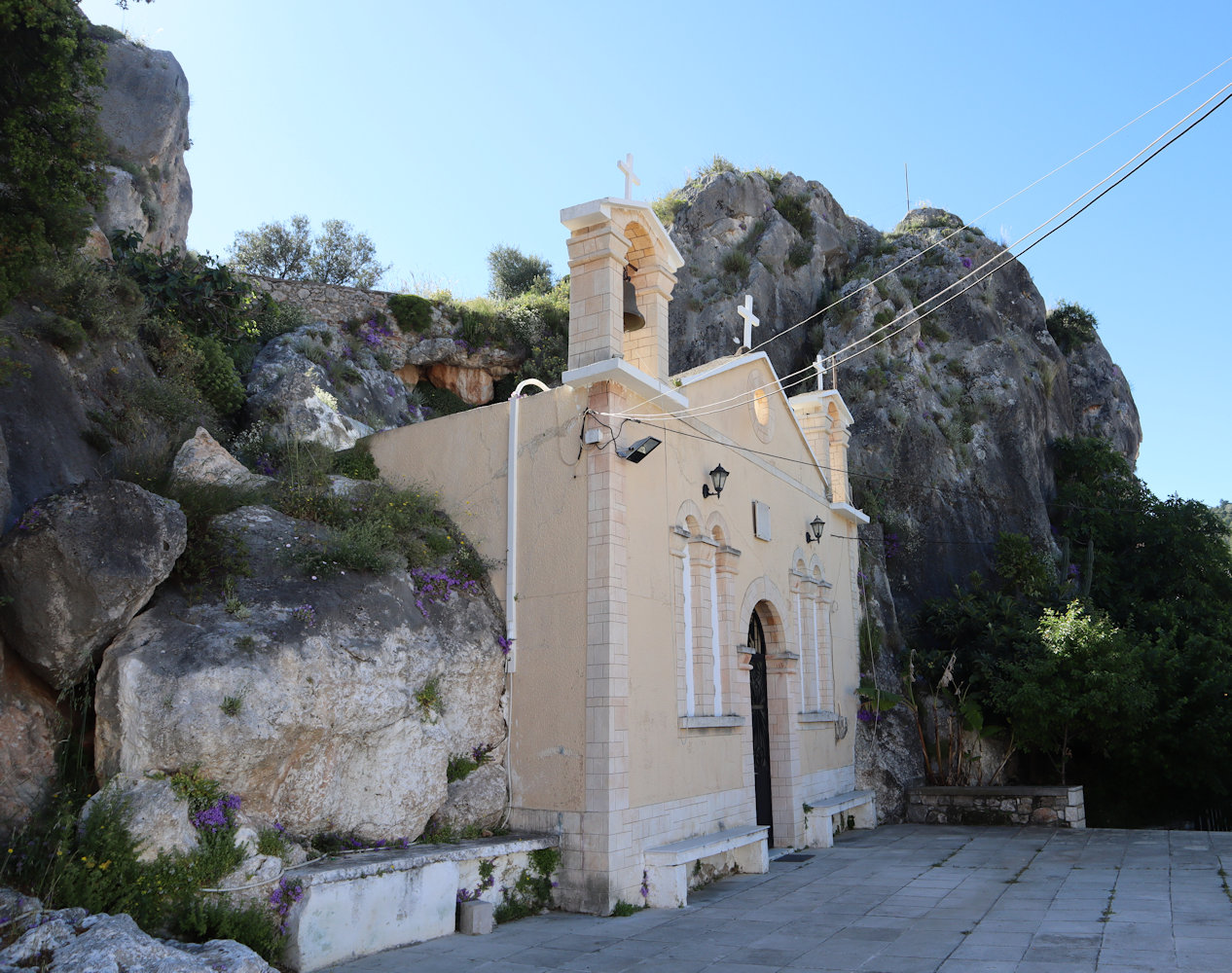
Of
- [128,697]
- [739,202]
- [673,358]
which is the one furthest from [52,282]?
[739,202]

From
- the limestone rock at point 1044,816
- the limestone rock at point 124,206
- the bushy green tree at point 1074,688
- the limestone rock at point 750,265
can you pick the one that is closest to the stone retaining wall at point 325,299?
the limestone rock at point 124,206

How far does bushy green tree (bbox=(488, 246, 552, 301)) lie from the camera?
1176 inches

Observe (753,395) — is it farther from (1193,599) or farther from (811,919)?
(1193,599)

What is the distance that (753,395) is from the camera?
1271 cm

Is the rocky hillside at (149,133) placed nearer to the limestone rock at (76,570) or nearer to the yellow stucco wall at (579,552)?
the yellow stucco wall at (579,552)

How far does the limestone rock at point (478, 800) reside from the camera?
28.0 ft

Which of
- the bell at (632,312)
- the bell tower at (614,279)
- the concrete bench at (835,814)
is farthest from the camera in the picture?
the concrete bench at (835,814)

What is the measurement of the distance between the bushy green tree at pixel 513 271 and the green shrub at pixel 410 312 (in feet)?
25.5

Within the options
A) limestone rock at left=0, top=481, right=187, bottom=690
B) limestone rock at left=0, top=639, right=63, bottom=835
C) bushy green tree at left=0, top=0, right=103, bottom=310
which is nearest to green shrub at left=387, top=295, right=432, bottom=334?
bushy green tree at left=0, top=0, right=103, bottom=310

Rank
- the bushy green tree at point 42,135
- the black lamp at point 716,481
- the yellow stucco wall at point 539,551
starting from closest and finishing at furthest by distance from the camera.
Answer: the bushy green tree at point 42,135
the yellow stucco wall at point 539,551
the black lamp at point 716,481

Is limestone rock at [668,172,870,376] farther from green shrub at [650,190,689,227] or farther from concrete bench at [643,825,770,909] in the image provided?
concrete bench at [643,825,770,909]

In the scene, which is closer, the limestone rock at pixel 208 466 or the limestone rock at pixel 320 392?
the limestone rock at pixel 208 466

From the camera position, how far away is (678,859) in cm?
881

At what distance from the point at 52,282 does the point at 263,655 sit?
6605mm
